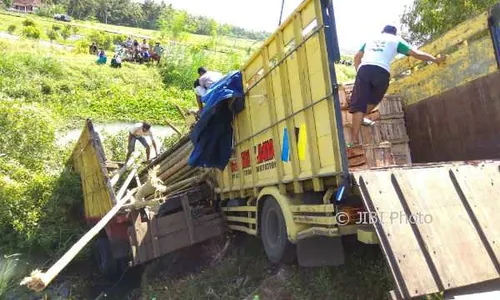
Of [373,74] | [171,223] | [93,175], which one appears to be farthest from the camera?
[93,175]

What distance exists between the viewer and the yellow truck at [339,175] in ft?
11.1

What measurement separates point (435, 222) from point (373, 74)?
201 centimetres

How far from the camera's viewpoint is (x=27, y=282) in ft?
13.0

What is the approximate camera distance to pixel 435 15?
11258 millimetres

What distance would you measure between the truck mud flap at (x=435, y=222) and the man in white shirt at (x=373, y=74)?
1.30 metres

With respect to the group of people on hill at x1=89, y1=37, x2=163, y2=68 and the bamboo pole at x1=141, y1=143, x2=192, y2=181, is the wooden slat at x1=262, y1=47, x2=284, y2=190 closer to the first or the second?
the bamboo pole at x1=141, y1=143, x2=192, y2=181

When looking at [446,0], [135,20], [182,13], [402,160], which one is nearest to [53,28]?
[182,13]

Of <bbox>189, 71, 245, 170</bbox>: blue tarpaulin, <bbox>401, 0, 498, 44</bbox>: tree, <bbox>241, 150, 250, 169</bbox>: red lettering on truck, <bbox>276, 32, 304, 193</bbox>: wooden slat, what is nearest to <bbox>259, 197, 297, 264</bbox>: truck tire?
<bbox>276, 32, 304, 193</bbox>: wooden slat

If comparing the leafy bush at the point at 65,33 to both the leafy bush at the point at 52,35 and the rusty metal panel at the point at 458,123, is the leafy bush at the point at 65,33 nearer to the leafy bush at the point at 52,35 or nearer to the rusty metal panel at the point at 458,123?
the leafy bush at the point at 52,35

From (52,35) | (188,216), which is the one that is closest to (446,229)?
(188,216)

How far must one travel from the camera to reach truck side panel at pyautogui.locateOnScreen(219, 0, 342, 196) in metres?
3.89

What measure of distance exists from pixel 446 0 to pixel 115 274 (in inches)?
367

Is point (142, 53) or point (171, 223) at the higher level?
point (142, 53)

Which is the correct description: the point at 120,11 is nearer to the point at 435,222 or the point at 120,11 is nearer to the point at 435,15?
the point at 435,15
